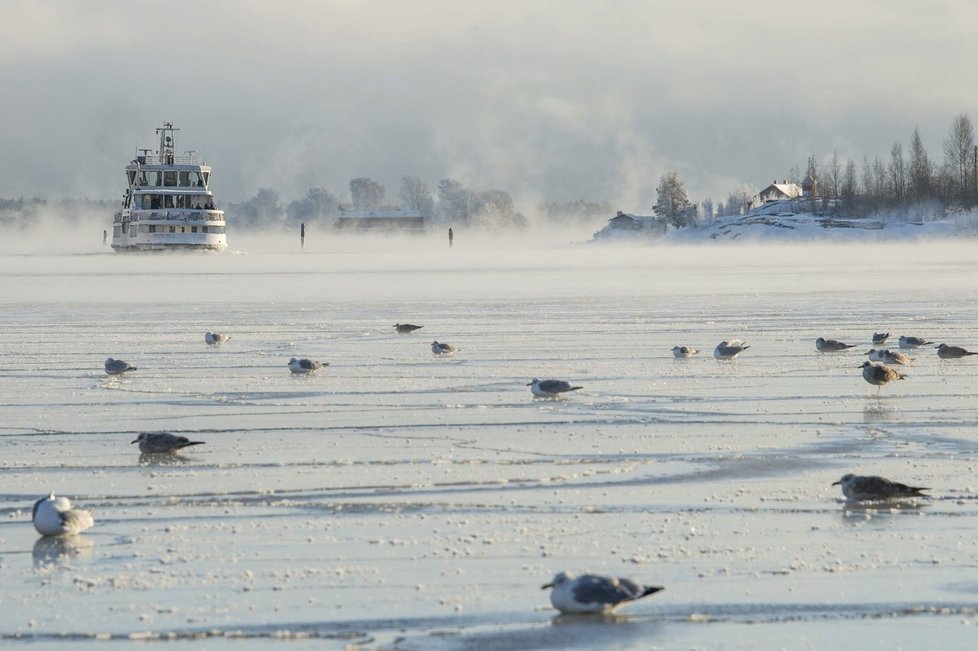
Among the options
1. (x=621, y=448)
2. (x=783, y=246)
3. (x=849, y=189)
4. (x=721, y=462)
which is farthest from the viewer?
(x=849, y=189)

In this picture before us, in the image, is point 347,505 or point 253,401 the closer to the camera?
point 347,505

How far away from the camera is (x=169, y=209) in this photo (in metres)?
109

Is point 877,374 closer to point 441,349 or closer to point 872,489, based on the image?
point 872,489

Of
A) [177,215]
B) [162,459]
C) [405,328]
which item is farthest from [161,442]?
[177,215]

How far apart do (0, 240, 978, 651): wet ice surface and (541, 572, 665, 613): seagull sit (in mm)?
83

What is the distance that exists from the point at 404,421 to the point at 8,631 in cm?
723

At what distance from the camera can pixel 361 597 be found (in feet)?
24.1

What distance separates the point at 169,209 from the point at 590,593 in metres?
106

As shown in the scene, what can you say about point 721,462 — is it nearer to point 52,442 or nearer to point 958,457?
point 958,457

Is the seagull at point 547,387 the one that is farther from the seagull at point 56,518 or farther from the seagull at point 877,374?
the seagull at point 56,518

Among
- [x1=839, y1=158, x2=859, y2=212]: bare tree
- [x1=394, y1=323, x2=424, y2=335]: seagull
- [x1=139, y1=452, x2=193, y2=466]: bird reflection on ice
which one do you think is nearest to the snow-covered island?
[x1=839, y1=158, x2=859, y2=212]: bare tree

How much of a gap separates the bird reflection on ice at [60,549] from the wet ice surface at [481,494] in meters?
0.03

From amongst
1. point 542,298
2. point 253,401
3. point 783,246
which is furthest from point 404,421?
point 783,246

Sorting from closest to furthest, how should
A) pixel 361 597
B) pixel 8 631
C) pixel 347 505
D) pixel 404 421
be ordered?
pixel 8 631, pixel 361 597, pixel 347 505, pixel 404 421
